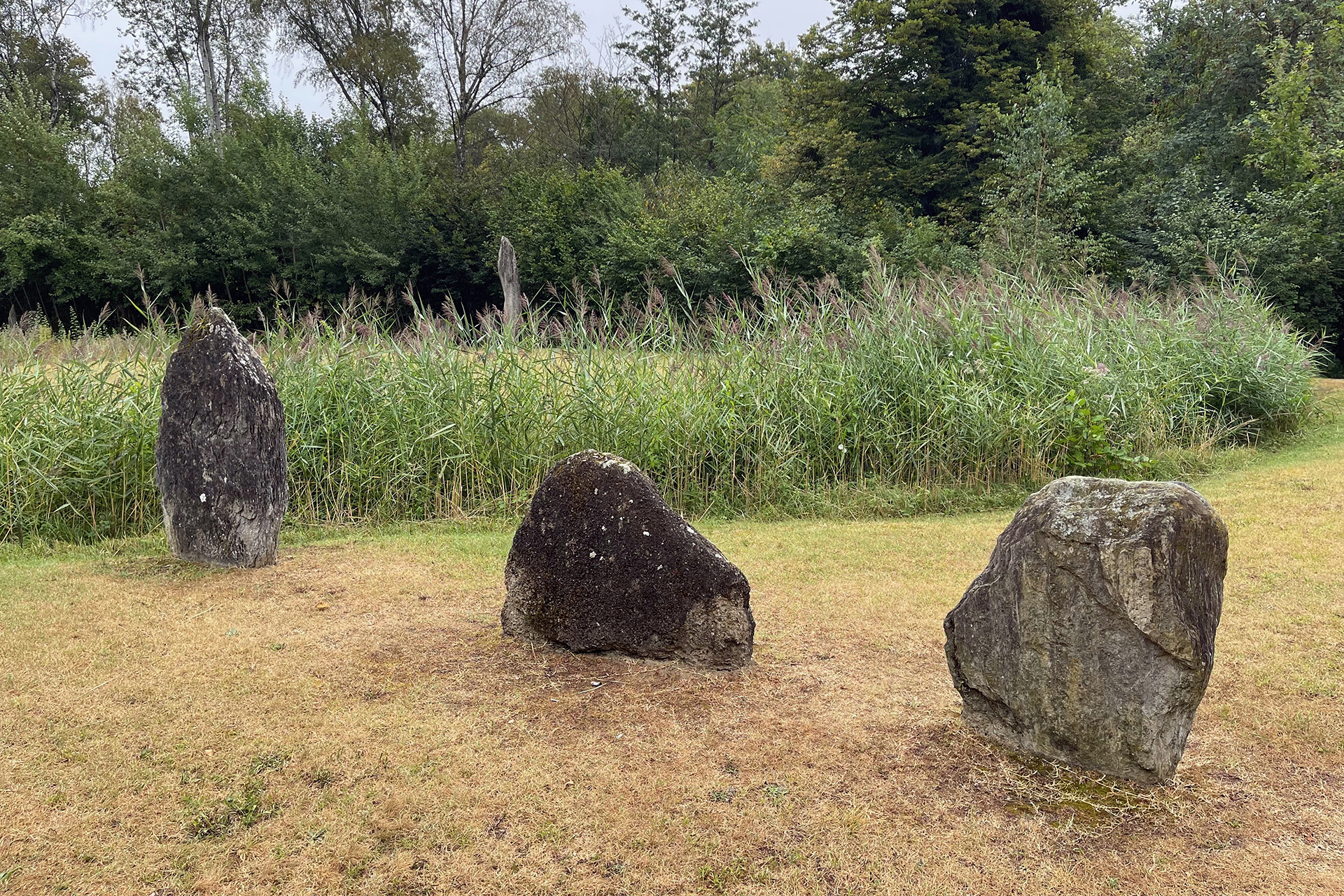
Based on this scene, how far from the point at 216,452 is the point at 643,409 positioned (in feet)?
10.6

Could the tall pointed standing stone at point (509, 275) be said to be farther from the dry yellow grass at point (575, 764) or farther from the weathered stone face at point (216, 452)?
the dry yellow grass at point (575, 764)

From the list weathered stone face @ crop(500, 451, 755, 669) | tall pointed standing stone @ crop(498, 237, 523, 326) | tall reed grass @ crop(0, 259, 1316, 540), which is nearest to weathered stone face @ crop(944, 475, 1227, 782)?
weathered stone face @ crop(500, 451, 755, 669)

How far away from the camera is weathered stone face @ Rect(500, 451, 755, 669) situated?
3844 millimetres

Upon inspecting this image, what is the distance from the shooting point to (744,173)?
1022 inches

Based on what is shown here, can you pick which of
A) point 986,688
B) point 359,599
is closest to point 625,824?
point 986,688

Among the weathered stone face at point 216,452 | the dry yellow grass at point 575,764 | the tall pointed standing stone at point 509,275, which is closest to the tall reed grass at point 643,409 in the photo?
the weathered stone face at point 216,452

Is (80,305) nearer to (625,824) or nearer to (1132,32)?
(625,824)

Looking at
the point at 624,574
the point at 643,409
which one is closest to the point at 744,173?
the point at 643,409

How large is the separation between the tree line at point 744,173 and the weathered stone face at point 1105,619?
14.4m

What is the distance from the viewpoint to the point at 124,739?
10.8 feet

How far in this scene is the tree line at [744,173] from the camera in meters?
18.0

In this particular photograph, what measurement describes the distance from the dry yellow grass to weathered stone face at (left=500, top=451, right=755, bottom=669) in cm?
16

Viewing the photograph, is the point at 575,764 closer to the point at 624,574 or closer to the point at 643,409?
the point at 624,574

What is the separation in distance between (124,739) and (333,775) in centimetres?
90
